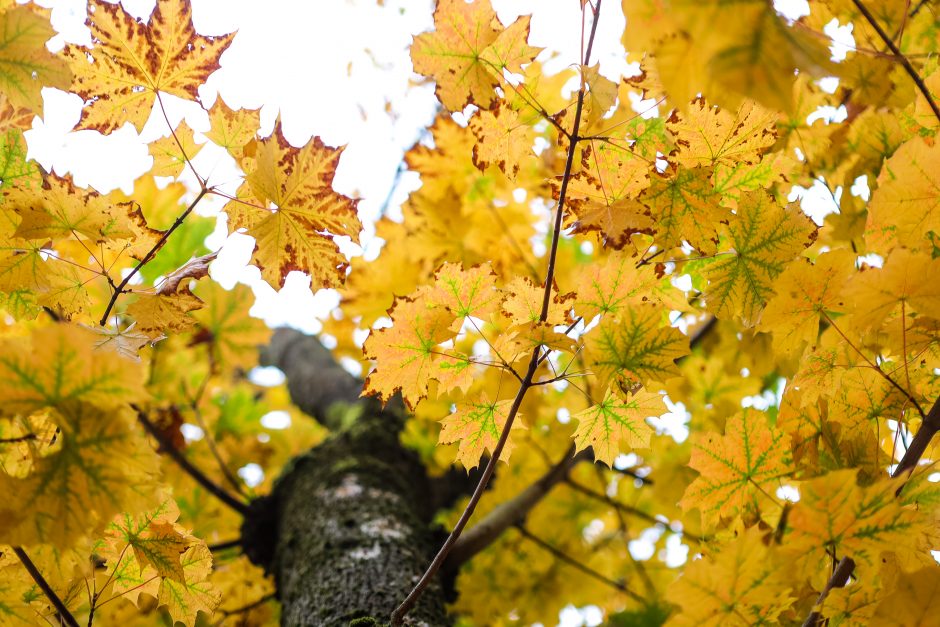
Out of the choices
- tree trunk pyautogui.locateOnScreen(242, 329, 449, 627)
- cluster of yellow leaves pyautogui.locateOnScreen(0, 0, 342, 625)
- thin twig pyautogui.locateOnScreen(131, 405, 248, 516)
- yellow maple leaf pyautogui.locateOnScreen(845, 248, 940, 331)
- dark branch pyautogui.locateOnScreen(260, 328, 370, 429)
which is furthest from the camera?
dark branch pyautogui.locateOnScreen(260, 328, 370, 429)

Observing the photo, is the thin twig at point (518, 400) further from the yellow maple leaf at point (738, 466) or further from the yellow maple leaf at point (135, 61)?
the yellow maple leaf at point (135, 61)

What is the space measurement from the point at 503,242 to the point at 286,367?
4.83 feet

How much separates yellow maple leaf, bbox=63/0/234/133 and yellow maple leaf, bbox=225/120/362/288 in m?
0.16

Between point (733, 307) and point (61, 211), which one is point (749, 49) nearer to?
point (733, 307)

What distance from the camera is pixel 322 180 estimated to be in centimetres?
99

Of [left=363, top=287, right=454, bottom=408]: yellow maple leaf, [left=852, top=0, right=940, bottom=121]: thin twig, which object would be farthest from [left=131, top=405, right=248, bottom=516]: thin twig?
[left=852, top=0, right=940, bottom=121]: thin twig

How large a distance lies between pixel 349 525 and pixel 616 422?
2.63ft

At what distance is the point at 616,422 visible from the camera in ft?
3.03

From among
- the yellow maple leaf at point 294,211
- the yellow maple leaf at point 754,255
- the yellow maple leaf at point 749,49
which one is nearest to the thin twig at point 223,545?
the yellow maple leaf at point 294,211

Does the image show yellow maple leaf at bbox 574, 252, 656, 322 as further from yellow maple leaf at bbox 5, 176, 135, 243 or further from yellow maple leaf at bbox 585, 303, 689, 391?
yellow maple leaf at bbox 5, 176, 135, 243

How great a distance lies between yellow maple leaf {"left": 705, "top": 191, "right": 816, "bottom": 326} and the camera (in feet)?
3.01

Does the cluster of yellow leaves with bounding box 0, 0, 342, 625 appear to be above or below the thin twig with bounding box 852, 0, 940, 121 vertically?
below

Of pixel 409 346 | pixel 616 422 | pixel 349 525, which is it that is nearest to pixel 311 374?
pixel 349 525

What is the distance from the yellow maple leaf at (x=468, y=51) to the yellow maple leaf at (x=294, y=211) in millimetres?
197
